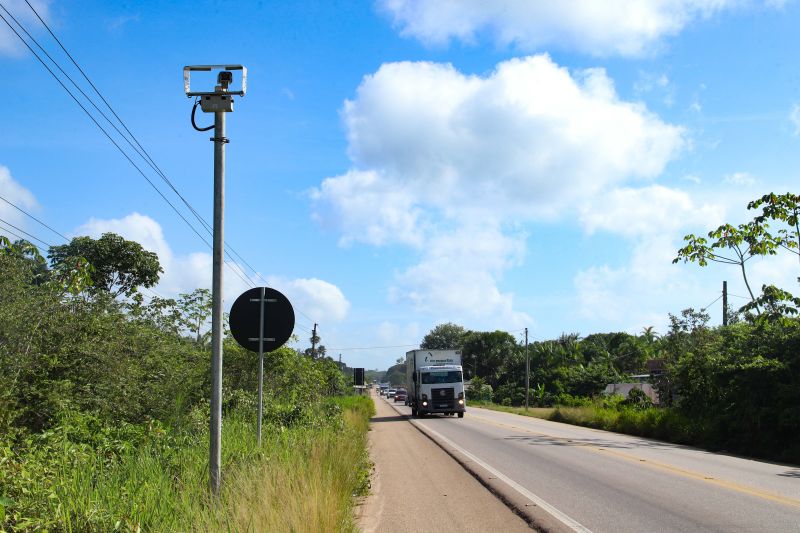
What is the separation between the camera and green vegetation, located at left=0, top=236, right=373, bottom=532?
5.45m

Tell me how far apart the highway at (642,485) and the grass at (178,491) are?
326cm

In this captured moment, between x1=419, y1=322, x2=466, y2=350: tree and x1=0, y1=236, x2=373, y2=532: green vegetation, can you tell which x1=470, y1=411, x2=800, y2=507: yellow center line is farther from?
x1=419, y1=322, x2=466, y2=350: tree

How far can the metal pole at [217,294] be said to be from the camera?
22.9ft

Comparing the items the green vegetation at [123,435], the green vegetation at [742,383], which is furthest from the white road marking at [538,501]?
the green vegetation at [742,383]

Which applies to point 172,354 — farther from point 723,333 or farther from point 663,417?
point 723,333

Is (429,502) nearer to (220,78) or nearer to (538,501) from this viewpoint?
(538,501)

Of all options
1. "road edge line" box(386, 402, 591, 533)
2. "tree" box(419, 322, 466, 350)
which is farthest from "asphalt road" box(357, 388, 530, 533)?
"tree" box(419, 322, 466, 350)

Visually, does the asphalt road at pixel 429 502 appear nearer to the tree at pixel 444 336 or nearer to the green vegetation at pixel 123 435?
the green vegetation at pixel 123 435

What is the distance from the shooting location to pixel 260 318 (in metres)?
9.06

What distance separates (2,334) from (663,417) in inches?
826

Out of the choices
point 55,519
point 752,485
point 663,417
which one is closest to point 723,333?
point 663,417

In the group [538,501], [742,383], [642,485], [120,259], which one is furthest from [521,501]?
[120,259]

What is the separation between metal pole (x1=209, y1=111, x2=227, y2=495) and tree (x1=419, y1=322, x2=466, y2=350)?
132419 millimetres

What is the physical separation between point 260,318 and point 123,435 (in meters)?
3.01
